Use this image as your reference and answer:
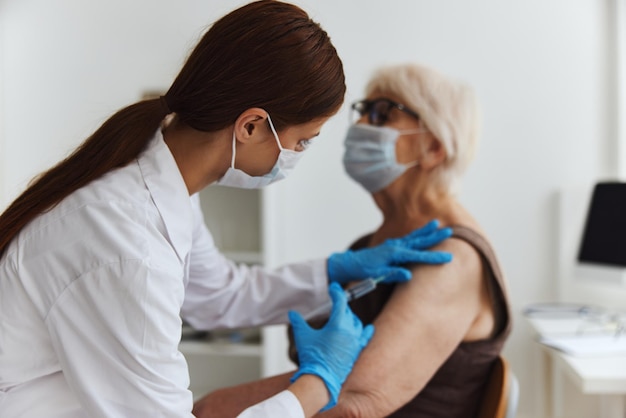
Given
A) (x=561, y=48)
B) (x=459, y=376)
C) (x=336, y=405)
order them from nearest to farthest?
(x=336, y=405), (x=459, y=376), (x=561, y=48)

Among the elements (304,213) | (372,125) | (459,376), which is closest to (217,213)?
(304,213)

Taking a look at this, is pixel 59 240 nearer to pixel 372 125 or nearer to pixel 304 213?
pixel 372 125

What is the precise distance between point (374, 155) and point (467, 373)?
0.61 meters

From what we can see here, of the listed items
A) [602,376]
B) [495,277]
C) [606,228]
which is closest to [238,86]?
[495,277]

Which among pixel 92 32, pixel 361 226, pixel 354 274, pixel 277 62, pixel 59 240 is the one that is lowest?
pixel 361 226

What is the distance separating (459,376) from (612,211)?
161cm

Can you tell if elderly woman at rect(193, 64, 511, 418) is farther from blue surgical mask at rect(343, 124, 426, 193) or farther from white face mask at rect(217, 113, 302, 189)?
white face mask at rect(217, 113, 302, 189)

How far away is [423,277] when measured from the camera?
1410 mm

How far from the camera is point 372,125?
174cm

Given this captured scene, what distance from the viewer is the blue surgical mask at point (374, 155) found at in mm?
1717

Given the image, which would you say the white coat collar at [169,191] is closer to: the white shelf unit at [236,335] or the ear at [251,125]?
the ear at [251,125]

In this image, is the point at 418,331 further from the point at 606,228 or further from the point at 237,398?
the point at 606,228

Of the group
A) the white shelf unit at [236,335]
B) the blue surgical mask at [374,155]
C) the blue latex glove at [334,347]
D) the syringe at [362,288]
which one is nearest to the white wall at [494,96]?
the white shelf unit at [236,335]

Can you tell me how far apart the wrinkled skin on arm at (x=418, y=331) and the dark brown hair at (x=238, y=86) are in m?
0.49
